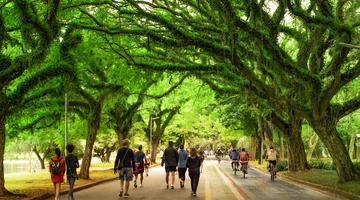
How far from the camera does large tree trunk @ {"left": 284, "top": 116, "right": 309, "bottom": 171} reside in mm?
32312

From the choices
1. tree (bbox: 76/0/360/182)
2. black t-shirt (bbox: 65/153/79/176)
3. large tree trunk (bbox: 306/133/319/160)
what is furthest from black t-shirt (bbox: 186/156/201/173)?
large tree trunk (bbox: 306/133/319/160)

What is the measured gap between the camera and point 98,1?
720 inches

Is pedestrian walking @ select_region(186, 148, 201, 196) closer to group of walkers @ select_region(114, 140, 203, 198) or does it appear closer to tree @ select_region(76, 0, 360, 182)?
group of walkers @ select_region(114, 140, 203, 198)

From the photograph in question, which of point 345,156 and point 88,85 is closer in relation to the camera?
point 345,156

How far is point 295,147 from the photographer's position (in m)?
32.5

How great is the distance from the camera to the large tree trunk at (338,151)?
21.6 m

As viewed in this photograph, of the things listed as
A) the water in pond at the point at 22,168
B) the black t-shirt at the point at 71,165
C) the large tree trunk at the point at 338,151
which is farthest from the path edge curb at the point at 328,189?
the water in pond at the point at 22,168

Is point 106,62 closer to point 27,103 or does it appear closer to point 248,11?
point 27,103

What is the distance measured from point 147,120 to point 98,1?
1809 inches

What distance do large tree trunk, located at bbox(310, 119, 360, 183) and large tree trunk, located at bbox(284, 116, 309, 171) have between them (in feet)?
33.3

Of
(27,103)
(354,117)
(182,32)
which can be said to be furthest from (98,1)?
(354,117)

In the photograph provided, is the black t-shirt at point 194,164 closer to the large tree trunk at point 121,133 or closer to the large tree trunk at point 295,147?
the large tree trunk at point 295,147

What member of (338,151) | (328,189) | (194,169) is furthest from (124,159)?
(338,151)

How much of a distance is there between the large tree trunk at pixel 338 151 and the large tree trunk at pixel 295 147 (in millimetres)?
10152
